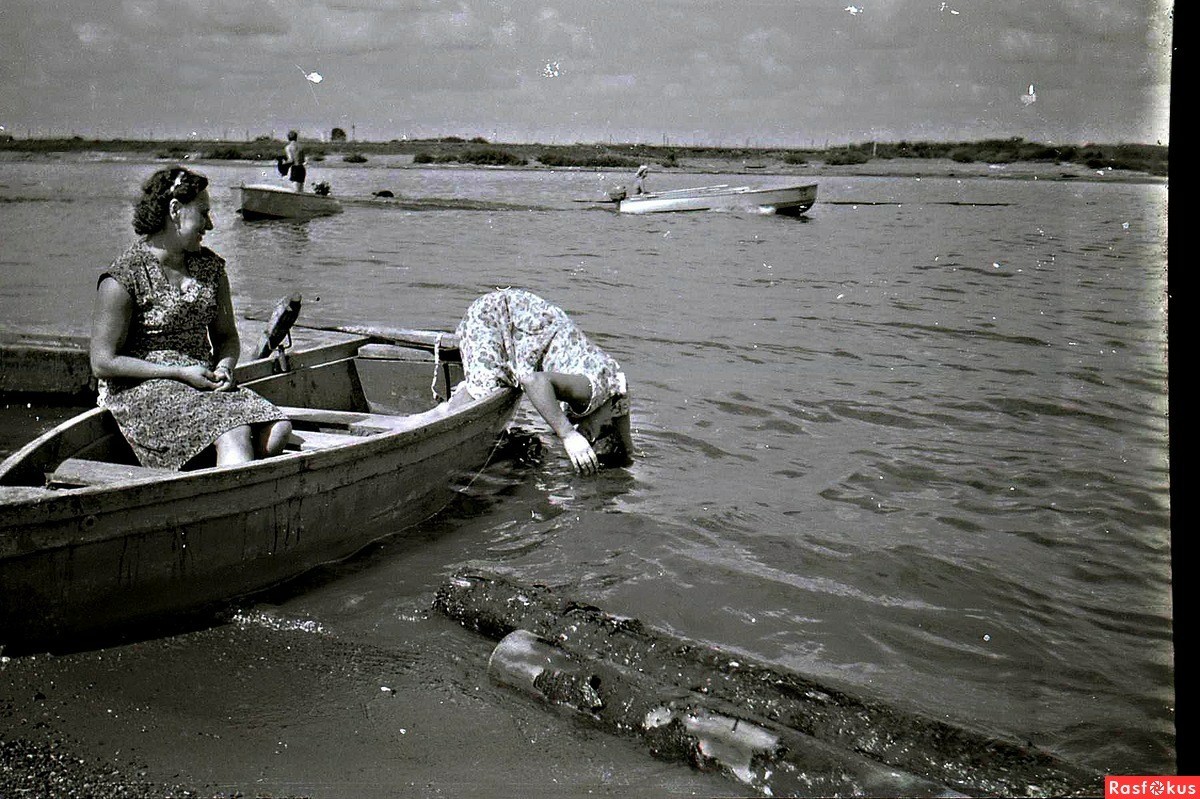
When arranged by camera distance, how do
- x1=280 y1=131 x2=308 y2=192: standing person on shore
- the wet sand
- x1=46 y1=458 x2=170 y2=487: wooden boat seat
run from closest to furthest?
the wet sand
x1=46 y1=458 x2=170 y2=487: wooden boat seat
x1=280 y1=131 x2=308 y2=192: standing person on shore

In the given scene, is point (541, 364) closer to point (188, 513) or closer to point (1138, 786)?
point (188, 513)

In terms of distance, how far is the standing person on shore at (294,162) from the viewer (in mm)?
25250

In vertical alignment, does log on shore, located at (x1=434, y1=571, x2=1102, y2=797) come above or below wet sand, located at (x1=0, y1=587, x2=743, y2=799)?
above

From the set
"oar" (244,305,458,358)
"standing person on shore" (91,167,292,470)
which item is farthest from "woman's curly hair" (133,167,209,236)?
"oar" (244,305,458,358)

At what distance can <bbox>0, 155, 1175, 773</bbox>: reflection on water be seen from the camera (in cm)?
455

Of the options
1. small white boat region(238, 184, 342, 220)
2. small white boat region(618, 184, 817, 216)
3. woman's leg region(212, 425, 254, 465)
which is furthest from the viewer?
small white boat region(618, 184, 817, 216)

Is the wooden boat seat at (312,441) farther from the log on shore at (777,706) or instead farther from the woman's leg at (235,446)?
the log on shore at (777,706)

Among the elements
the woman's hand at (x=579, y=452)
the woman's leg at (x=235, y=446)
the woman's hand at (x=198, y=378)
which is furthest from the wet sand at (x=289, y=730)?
the woman's hand at (x=579, y=452)

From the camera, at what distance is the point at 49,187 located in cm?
4062

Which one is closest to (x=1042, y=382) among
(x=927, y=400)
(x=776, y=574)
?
(x=927, y=400)

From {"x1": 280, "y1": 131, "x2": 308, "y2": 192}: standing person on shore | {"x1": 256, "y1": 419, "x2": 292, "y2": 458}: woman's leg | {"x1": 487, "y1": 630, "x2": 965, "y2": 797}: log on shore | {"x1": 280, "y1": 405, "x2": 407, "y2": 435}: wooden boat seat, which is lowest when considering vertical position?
{"x1": 487, "y1": 630, "x2": 965, "y2": 797}: log on shore

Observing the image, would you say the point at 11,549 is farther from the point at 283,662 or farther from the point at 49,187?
the point at 49,187

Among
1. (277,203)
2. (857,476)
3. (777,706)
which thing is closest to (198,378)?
(777,706)

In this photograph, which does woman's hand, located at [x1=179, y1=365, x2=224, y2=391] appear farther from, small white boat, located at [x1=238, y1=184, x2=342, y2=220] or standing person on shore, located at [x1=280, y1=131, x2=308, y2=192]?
standing person on shore, located at [x1=280, y1=131, x2=308, y2=192]
